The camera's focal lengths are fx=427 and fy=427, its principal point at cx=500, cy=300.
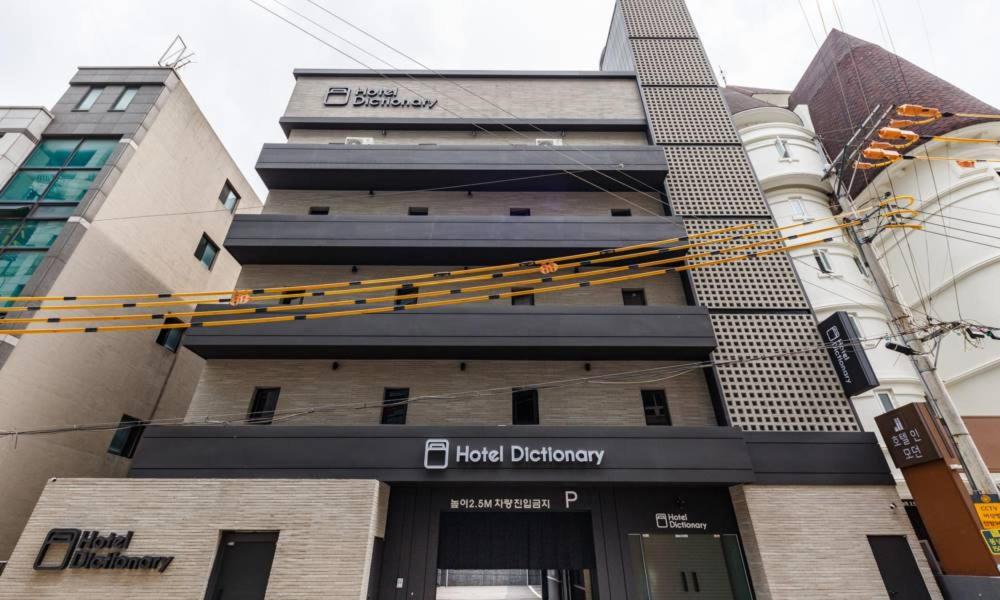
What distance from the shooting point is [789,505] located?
11.6m

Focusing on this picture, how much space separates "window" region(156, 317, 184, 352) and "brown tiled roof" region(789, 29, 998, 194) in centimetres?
3444

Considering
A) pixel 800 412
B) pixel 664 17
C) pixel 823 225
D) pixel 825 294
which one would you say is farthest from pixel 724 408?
pixel 664 17

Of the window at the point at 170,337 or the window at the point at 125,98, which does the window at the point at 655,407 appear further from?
the window at the point at 125,98

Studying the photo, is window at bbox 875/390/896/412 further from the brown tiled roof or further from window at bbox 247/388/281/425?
window at bbox 247/388/281/425

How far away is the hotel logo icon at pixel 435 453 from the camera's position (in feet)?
38.5

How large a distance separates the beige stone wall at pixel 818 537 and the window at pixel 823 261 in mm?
10283

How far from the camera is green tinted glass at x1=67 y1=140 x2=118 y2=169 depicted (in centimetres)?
1686

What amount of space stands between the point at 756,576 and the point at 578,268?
34.3ft

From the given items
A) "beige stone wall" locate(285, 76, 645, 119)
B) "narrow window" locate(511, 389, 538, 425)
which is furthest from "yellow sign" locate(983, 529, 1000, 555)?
"beige stone wall" locate(285, 76, 645, 119)

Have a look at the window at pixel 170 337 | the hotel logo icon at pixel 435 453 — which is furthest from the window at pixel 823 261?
the window at pixel 170 337

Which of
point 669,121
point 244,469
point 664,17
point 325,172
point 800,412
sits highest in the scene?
point 664,17

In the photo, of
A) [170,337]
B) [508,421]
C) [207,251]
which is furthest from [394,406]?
[207,251]

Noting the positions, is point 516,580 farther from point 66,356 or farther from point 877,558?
point 66,356

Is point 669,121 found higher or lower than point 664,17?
lower
